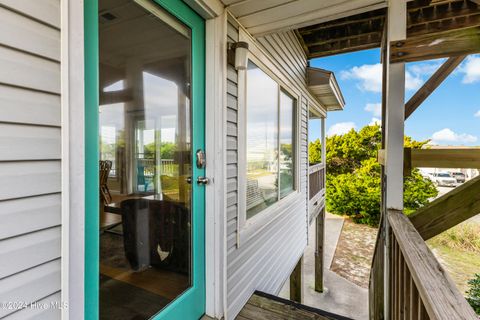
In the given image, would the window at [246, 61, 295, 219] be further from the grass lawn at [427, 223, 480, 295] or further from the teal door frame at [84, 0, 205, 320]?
the grass lawn at [427, 223, 480, 295]

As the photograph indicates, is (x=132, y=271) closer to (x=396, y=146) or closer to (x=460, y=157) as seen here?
(x=396, y=146)

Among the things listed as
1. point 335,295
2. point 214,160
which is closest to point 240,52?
point 214,160

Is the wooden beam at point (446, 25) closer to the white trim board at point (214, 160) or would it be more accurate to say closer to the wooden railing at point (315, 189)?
the wooden railing at point (315, 189)

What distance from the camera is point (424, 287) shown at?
82 cm

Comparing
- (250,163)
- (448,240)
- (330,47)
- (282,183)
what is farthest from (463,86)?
(250,163)

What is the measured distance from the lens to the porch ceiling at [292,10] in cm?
181

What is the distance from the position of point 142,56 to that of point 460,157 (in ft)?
7.23

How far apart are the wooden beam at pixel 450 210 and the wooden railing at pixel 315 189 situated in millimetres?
3625

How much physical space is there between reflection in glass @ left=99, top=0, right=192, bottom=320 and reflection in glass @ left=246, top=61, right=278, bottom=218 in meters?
0.96

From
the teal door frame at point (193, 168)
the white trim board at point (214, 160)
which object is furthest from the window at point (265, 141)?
the teal door frame at point (193, 168)

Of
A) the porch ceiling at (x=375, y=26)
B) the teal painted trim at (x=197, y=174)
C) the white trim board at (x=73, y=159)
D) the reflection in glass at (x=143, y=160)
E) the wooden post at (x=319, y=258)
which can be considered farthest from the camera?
the wooden post at (x=319, y=258)

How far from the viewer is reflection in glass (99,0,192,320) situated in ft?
3.82

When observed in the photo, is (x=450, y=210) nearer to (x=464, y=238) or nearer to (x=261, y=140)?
(x=261, y=140)

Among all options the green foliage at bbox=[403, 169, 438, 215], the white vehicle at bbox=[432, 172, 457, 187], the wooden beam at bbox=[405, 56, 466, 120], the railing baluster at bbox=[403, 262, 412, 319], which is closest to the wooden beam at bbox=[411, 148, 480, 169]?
the wooden beam at bbox=[405, 56, 466, 120]
